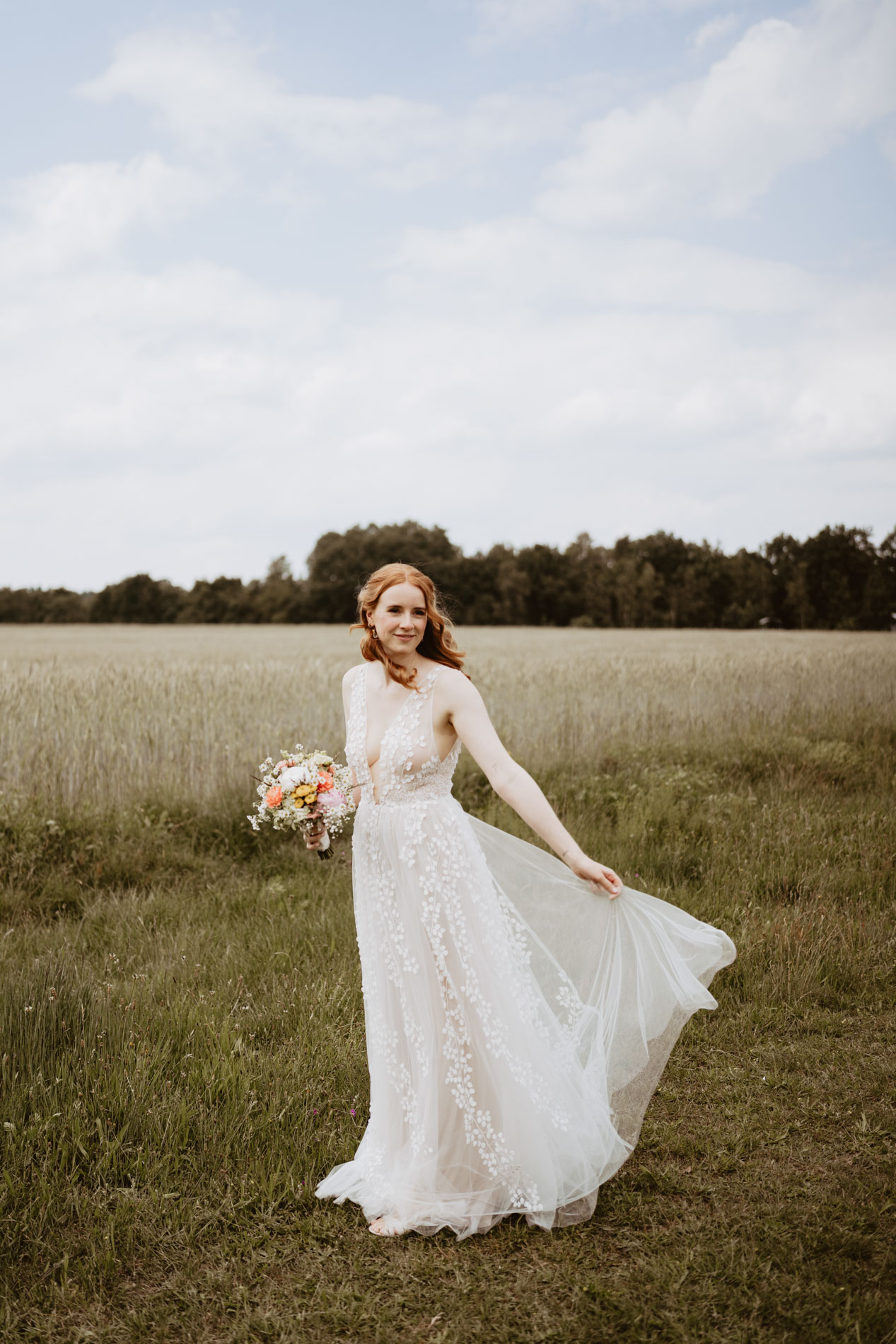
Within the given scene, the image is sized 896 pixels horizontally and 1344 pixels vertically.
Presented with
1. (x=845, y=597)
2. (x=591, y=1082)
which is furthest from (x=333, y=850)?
(x=845, y=597)

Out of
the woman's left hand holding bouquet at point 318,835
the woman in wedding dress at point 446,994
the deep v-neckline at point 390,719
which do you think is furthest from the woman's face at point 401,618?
the woman's left hand holding bouquet at point 318,835

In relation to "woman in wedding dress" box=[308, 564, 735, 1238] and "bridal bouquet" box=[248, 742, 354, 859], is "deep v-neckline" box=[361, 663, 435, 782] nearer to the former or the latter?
"woman in wedding dress" box=[308, 564, 735, 1238]

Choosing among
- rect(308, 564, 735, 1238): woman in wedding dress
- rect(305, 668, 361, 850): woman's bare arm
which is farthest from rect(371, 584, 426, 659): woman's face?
rect(305, 668, 361, 850): woman's bare arm

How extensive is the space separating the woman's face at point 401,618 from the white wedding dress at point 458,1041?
155 mm

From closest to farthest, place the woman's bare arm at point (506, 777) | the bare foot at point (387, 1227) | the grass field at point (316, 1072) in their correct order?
1. the grass field at point (316, 1072)
2. the woman's bare arm at point (506, 777)
3. the bare foot at point (387, 1227)

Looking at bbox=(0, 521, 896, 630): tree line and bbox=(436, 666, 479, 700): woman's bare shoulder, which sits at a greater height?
bbox=(0, 521, 896, 630): tree line

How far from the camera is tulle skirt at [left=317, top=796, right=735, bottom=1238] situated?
10.9ft

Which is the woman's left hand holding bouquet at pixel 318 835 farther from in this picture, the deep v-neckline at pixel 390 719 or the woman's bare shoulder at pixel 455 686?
the woman's bare shoulder at pixel 455 686

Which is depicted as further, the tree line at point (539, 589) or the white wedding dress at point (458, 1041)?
the tree line at point (539, 589)

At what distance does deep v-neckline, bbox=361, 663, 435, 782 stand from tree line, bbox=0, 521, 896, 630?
5493 cm

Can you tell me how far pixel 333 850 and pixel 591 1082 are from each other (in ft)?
12.7

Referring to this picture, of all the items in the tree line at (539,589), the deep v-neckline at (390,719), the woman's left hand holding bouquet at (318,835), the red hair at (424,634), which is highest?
the tree line at (539,589)

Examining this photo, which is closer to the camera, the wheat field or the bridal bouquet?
the bridal bouquet

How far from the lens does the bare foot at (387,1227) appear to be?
10.7ft
